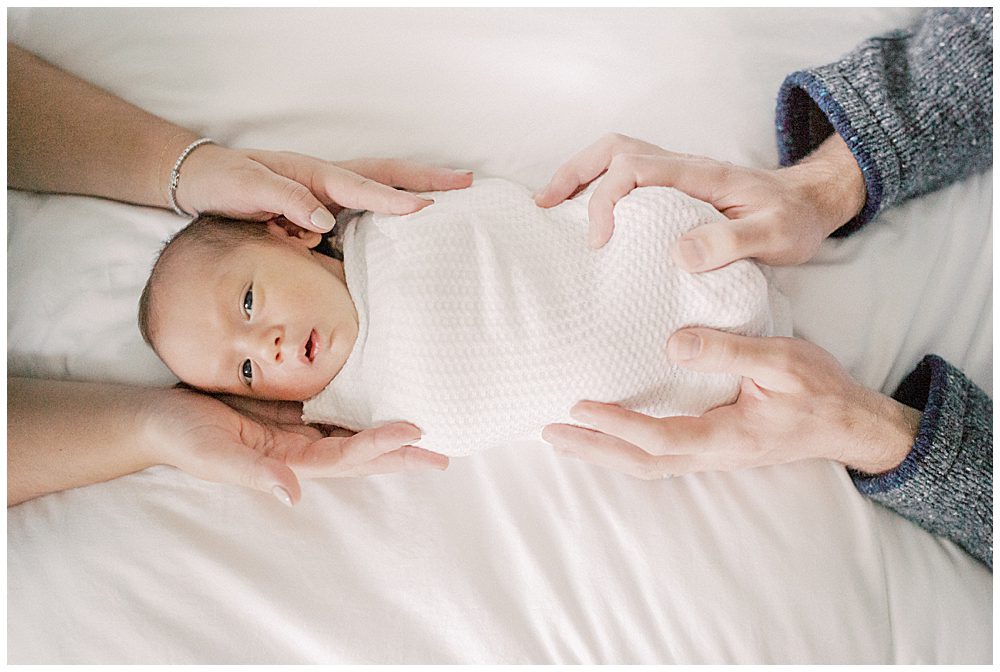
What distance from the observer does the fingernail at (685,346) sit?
95 centimetres

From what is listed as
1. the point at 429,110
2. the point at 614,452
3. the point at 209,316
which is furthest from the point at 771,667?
the point at 429,110

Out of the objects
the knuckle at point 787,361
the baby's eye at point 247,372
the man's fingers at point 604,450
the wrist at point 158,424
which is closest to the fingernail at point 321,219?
the baby's eye at point 247,372

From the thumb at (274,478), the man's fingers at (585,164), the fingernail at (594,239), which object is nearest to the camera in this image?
the thumb at (274,478)

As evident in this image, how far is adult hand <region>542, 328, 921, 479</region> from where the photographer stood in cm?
96

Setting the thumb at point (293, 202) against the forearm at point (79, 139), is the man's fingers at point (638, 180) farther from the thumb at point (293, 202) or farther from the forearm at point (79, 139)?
the forearm at point (79, 139)

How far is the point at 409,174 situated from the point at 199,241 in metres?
0.33

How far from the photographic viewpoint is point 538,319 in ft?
3.26

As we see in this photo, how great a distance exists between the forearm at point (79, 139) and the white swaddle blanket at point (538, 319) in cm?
46

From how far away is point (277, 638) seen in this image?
0.99 meters

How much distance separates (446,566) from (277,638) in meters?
0.25

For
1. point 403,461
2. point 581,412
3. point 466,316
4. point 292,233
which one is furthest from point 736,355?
point 292,233

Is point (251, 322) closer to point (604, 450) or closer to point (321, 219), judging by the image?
point (321, 219)

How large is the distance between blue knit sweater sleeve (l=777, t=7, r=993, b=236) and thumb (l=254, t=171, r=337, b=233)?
0.77 m

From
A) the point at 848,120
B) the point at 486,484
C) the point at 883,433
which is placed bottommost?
the point at 486,484
